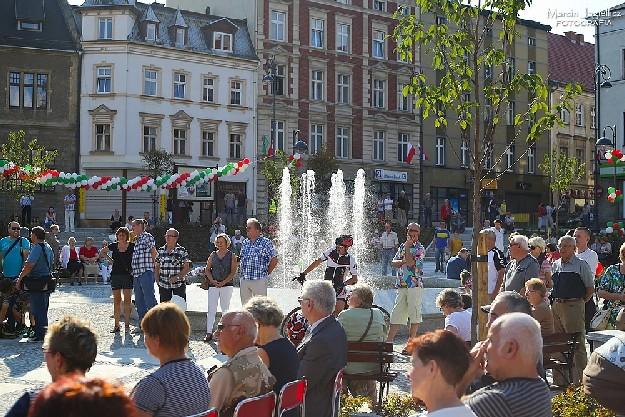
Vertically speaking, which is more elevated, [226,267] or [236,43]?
[236,43]

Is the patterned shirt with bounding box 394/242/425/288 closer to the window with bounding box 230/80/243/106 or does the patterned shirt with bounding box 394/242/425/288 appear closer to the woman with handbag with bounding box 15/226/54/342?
the woman with handbag with bounding box 15/226/54/342

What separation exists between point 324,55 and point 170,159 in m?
12.9

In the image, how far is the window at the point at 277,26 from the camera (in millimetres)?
51156

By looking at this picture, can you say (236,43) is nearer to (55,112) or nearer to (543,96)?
(55,112)

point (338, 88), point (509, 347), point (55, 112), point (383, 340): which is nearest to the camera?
point (509, 347)

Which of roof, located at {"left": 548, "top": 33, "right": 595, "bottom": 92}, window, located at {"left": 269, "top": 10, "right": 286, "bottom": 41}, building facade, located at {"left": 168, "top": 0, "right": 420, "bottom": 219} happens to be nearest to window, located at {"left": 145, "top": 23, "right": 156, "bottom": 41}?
building facade, located at {"left": 168, "top": 0, "right": 420, "bottom": 219}

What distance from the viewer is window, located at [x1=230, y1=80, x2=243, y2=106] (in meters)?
49.8

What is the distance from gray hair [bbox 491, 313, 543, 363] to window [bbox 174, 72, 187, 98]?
A: 4479 cm

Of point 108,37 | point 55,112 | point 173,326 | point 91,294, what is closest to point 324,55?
point 108,37

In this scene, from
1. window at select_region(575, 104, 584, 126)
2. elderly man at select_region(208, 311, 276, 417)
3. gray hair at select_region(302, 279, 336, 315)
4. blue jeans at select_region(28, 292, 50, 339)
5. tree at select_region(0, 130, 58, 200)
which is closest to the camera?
elderly man at select_region(208, 311, 276, 417)

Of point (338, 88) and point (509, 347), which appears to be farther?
point (338, 88)

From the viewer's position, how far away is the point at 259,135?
50125 mm

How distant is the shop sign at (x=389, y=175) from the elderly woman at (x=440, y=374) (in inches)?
1969

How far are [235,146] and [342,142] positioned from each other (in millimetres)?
7185
